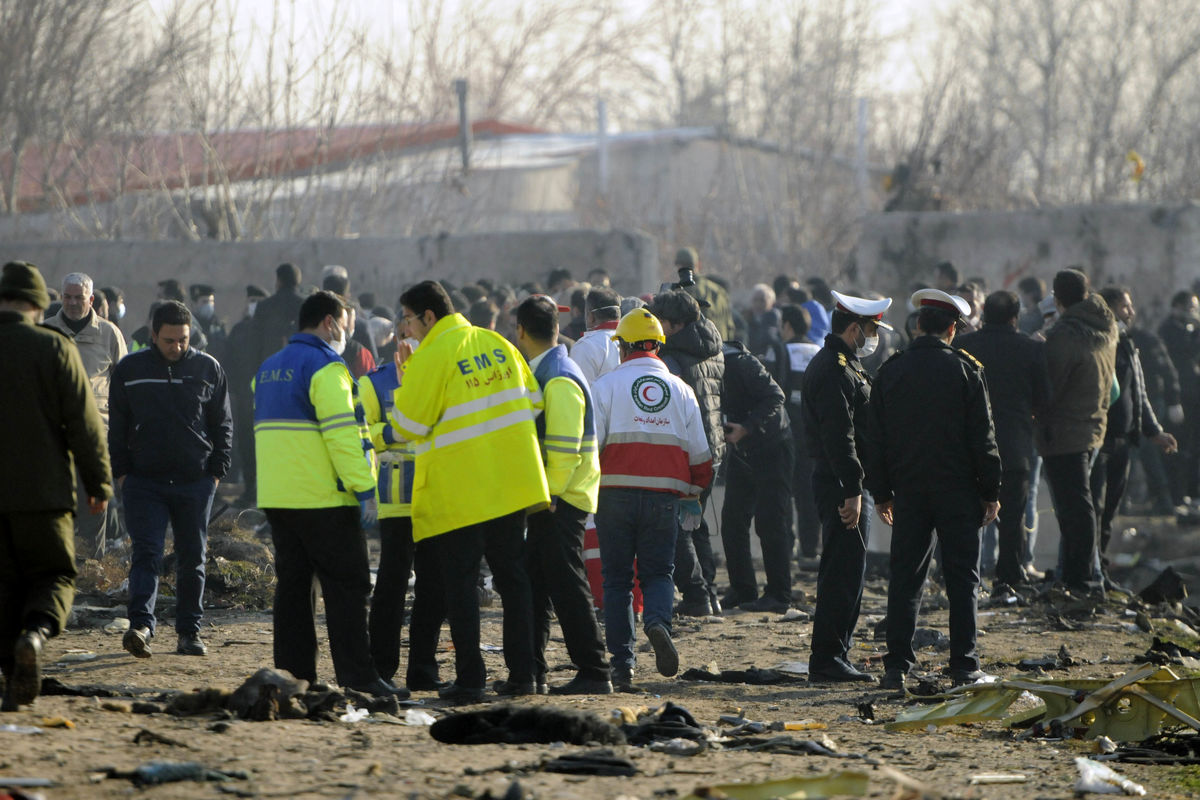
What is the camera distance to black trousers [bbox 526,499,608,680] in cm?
739

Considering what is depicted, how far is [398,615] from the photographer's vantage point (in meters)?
7.66

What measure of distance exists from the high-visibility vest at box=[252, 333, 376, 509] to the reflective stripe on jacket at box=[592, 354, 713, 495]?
4.77 feet

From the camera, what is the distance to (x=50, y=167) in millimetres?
21781

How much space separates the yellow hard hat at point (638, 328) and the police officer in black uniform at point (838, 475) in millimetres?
898

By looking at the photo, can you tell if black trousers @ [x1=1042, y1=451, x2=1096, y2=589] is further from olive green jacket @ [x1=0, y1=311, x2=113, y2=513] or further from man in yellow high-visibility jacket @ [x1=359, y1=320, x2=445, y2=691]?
olive green jacket @ [x1=0, y1=311, x2=113, y2=513]

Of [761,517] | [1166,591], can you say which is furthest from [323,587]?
[1166,591]

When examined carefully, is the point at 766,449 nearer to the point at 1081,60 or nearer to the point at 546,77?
the point at 546,77

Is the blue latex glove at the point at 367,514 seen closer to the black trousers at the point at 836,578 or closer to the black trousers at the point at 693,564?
the black trousers at the point at 836,578

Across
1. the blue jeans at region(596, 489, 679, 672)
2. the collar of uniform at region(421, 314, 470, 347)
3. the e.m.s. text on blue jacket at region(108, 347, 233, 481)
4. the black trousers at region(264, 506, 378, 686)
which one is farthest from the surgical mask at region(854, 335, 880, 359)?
the e.m.s. text on blue jacket at region(108, 347, 233, 481)

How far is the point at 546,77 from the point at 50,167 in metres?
21.0

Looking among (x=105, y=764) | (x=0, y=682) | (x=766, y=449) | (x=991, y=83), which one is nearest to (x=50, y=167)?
(x=766, y=449)

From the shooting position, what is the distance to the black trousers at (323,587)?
7008mm

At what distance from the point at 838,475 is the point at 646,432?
1.07 meters

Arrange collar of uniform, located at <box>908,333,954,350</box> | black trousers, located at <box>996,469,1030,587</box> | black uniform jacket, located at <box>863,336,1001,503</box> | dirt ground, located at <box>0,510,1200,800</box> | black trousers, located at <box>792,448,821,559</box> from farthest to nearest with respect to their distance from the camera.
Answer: black trousers, located at <box>792,448,821,559</box>, black trousers, located at <box>996,469,1030,587</box>, collar of uniform, located at <box>908,333,954,350</box>, black uniform jacket, located at <box>863,336,1001,503</box>, dirt ground, located at <box>0,510,1200,800</box>
